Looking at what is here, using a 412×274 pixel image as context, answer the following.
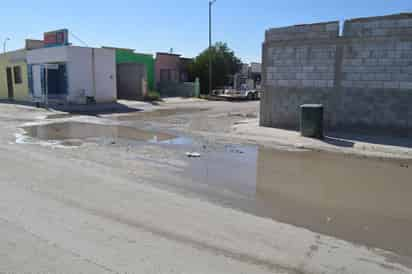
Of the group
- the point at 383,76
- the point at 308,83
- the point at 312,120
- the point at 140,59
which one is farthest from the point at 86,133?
the point at 140,59

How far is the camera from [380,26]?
1241cm

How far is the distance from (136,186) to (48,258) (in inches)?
118

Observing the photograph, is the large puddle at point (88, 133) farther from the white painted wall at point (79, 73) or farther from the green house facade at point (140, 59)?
the green house facade at point (140, 59)

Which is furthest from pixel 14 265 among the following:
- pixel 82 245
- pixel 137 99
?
pixel 137 99

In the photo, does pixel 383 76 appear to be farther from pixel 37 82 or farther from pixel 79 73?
pixel 37 82

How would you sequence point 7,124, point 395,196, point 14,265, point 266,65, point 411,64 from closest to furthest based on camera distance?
point 14,265
point 395,196
point 411,64
point 266,65
point 7,124

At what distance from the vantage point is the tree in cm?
4462

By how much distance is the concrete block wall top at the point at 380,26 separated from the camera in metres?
12.0

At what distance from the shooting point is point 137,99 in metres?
34.2

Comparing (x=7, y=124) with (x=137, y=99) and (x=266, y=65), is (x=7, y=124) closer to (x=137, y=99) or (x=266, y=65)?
(x=266, y=65)

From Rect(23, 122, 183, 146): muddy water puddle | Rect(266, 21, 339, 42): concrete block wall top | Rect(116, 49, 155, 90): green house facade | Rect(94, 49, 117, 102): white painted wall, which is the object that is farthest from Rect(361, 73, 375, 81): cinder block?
Rect(116, 49, 155, 90): green house facade

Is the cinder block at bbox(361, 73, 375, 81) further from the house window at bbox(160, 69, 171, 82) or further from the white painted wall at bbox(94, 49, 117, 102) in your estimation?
the house window at bbox(160, 69, 171, 82)

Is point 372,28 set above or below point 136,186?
A: above

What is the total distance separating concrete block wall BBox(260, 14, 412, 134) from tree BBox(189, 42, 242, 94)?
97.3 feet
